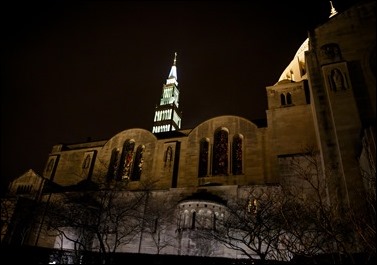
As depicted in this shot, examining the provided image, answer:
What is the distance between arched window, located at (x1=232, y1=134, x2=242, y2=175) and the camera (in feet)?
94.0

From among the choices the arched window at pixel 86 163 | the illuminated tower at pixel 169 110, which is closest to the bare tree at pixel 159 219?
the arched window at pixel 86 163

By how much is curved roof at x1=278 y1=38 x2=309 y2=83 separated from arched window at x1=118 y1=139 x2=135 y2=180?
64.1 feet

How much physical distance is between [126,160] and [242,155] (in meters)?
12.5

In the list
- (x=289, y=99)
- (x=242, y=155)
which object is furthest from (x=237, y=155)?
(x=289, y=99)

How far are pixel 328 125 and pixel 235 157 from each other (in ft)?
33.9

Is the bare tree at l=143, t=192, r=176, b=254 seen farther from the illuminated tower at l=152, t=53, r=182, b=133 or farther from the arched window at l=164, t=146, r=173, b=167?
the illuminated tower at l=152, t=53, r=182, b=133

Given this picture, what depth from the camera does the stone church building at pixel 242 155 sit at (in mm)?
19531

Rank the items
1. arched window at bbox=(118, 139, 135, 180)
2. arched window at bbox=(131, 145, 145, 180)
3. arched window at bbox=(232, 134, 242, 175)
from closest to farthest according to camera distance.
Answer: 1. arched window at bbox=(232, 134, 242, 175)
2. arched window at bbox=(131, 145, 145, 180)
3. arched window at bbox=(118, 139, 135, 180)

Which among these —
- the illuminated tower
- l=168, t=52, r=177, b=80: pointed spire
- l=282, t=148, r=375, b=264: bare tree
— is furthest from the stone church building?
l=168, t=52, r=177, b=80: pointed spire

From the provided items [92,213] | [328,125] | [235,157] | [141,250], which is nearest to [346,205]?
[328,125]

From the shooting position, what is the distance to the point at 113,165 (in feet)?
112

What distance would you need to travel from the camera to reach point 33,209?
30172 mm

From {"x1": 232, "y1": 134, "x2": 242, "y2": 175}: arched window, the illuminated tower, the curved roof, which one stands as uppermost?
the illuminated tower

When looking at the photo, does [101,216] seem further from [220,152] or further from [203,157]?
[220,152]
